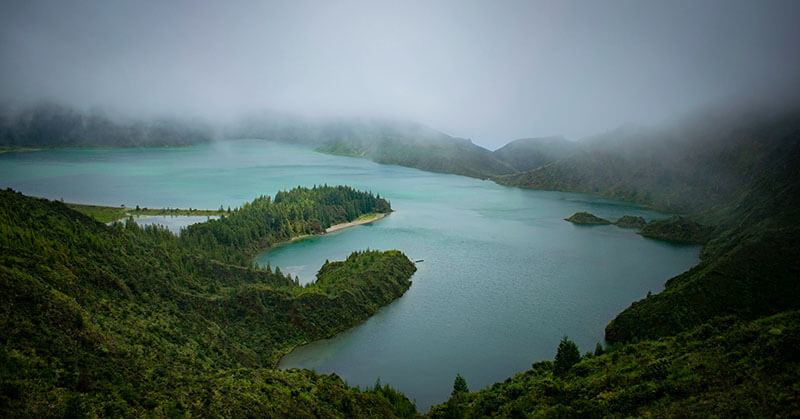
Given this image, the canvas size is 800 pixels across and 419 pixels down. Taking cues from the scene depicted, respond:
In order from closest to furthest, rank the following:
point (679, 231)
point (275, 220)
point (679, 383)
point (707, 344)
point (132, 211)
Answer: point (679, 383) < point (707, 344) < point (679, 231) < point (275, 220) < point (132, 211)

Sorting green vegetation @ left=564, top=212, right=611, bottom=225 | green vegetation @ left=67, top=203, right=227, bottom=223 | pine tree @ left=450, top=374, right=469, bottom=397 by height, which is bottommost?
pine tree @ left=450, top=374, right=469, bottom=397

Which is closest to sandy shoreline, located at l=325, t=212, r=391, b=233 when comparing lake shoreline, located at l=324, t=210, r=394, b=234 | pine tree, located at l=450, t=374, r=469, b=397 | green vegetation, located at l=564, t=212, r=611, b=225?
lake shoreline, located at l=324, t=210, r=394, b=234

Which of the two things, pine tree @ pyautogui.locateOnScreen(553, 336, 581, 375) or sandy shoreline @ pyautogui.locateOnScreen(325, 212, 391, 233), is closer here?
pine tree @ pyautogui.locateOnScreen(553, 336, 581, 375)

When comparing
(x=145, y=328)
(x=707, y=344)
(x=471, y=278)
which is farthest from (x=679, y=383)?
(x=471, y=278)

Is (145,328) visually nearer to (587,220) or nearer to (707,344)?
(707,344)

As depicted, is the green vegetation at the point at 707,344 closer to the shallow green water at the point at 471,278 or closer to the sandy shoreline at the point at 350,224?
the shallow green water at the point at 471,278

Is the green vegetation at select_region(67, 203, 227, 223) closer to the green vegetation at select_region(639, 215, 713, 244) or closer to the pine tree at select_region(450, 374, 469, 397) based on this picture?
the pine tree at select_region(450, 374, 469, 397)

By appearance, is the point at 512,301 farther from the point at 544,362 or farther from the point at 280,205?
the point at 280,205
